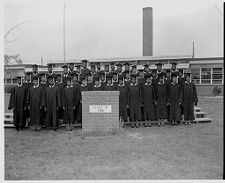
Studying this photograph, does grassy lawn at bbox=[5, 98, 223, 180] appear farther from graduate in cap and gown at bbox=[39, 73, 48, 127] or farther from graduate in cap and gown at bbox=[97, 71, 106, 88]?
graduate in cap and gown at bbox=[97, 71, 106, 88]

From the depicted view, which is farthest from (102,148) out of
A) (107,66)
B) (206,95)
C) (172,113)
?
(206,95)

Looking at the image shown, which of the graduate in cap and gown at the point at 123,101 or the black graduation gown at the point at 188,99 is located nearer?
the graduate in cap and gown at the point at 123,101

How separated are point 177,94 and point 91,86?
2914mm

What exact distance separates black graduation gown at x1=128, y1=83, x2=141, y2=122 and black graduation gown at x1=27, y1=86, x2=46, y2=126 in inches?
111

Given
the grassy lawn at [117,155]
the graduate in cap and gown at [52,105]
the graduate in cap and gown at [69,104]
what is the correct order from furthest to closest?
1. the graduate in cap and gown at [69,104]
2. the graduate in cap and gown at [52,105]
3. the grassy lawn at [117,155]

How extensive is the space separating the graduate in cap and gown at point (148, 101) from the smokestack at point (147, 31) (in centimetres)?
2074

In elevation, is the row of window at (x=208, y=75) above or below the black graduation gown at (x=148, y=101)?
above

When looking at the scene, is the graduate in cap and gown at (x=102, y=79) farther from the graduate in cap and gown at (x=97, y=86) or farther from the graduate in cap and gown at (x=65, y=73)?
the graduate in cap and gown at (x=65, y=73)

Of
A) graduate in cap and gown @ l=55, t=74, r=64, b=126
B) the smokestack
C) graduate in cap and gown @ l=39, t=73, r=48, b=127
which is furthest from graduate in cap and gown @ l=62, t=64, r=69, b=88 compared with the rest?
the smokestack

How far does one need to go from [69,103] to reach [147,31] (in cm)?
2217

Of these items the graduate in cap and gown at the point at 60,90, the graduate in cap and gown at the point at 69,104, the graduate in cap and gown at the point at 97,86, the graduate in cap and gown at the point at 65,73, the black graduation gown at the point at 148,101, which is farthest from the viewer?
the graduate in cap and gown at the point at 65,73

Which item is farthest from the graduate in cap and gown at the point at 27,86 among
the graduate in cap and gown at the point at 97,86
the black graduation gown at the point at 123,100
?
the black graduation gown at the point at 123,100

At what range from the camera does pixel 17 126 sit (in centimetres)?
945

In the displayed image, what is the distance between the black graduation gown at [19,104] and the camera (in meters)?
9.48
